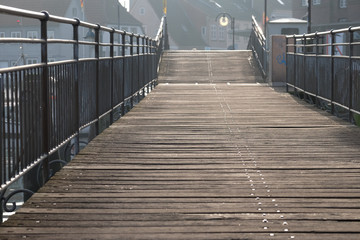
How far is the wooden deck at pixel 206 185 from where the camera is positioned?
5.04 meters

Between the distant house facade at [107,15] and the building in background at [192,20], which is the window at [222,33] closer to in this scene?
the building in background at [192,20]

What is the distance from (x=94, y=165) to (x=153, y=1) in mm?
107720

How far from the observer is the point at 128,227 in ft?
16.6

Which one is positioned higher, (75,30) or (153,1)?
(153,1)

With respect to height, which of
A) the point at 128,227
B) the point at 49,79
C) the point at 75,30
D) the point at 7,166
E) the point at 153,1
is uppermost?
the point at 153,1

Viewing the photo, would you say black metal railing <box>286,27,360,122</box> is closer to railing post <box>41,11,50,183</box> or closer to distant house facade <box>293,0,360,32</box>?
railing post <box>41,11,50,183</box>

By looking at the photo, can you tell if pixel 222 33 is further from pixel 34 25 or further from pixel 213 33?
pixel 34 25

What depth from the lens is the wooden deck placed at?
5.04 meters

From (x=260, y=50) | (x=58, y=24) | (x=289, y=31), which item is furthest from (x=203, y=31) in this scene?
(x=260, y=50)

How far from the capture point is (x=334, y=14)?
76.1 m

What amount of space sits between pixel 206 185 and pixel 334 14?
236 ft

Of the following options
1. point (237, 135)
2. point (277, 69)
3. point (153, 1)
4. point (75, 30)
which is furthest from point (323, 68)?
point (153, 1)

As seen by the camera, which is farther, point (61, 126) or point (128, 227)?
point (61, 126)

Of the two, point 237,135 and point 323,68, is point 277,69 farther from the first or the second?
point 237,135
